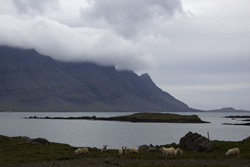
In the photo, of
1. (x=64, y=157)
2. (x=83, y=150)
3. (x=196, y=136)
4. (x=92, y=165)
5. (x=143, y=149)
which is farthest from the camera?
(x=196, y=136)

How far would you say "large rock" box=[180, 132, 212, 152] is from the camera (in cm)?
5131

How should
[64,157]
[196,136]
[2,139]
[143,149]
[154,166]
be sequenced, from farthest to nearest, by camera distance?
[2,139] → [196,136] → [143,149] → [64,157] → [154,166]

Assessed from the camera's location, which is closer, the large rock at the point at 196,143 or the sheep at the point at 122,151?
the sheep at the point at 122,151

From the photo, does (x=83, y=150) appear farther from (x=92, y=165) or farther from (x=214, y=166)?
(x=214, y=166)

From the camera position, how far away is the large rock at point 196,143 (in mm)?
51309

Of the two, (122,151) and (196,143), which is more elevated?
(122,151)

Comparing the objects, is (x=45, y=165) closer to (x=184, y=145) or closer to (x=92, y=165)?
(x=92, y=165)

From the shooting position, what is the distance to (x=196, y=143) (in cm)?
5231

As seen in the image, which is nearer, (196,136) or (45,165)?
(45,165)

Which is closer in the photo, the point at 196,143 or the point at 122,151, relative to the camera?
the point at 122,151

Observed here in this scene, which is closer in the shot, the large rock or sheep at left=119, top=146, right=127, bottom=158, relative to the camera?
sheep at left=119, top=146, right=127, bottom=158

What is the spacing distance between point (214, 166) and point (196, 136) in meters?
24.8

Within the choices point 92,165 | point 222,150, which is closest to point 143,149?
point 222,150

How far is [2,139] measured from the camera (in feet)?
193
